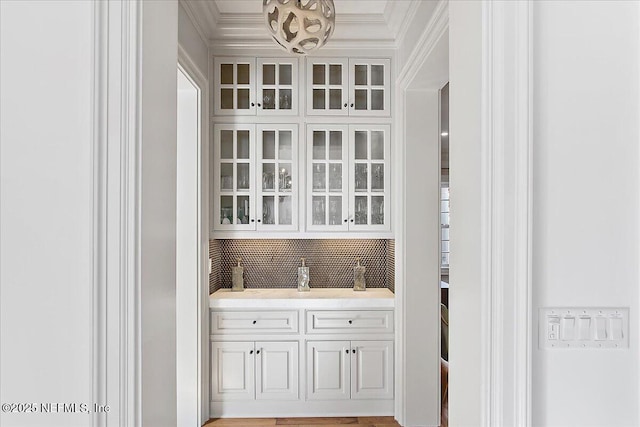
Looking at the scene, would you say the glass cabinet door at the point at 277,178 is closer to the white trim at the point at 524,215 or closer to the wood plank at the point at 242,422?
the wood plank at the point at 242,422

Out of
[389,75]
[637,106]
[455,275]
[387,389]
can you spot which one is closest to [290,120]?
[389,75]

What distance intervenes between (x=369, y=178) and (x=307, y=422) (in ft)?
5.82

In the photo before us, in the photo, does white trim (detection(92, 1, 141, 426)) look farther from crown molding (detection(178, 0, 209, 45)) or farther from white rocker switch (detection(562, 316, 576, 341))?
crown molding (detection(178, 0, 209, 45))

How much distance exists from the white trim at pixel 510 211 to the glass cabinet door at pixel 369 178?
87.5 inches

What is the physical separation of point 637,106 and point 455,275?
62cm

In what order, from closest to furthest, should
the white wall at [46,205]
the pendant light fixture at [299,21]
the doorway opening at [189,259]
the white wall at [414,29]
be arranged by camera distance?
the white wall at [46,205], the pendant light fixture at [299,21], the white wall at [414,29], the doorway opening at [189,259]

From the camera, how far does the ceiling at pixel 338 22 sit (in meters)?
2.90

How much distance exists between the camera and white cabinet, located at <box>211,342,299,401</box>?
3.16 meters

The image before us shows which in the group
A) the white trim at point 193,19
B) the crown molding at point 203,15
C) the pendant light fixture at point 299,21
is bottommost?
the pendant light fixture at point 299,21

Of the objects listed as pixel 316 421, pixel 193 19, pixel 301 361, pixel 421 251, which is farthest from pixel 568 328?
pixel 193 19

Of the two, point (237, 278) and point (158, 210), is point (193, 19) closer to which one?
point (237, 278)

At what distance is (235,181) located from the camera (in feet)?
10.8

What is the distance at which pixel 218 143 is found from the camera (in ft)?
10.7

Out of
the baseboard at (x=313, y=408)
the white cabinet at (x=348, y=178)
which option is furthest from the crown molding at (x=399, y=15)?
the baseboard at (x=313, y=408)
